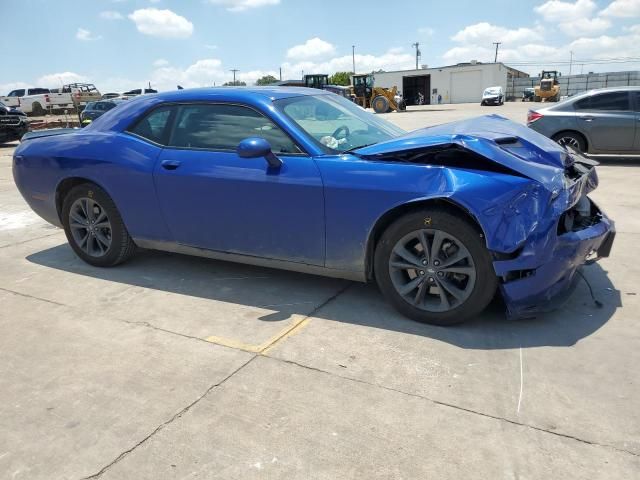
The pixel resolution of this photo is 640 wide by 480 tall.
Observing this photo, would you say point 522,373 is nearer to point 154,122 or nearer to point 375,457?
point 375,457

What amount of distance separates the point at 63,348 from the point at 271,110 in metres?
2.13

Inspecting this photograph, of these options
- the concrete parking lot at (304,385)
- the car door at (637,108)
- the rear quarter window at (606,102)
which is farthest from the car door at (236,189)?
the car door at (637,108)

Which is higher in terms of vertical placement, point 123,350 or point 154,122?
point 154,122

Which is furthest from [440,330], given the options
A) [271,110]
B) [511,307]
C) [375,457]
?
[271,110]

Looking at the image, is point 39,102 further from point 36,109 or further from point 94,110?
point 94,110

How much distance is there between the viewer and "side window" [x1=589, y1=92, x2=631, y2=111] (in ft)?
31.5

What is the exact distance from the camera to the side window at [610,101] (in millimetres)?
9602

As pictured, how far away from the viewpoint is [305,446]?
2.35 meters

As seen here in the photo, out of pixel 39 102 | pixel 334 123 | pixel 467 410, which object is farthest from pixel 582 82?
pixel 467 410

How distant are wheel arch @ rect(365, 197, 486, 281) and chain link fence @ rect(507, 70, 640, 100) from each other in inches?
1911

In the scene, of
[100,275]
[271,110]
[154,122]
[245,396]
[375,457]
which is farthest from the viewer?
[100,275]

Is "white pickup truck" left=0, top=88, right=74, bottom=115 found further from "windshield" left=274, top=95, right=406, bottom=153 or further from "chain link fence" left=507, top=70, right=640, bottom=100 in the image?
"chain link fence" left=507, top=70, right=640, bottom=100

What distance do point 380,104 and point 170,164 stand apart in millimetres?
34707

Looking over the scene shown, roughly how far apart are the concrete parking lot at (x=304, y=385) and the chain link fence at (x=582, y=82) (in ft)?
160
